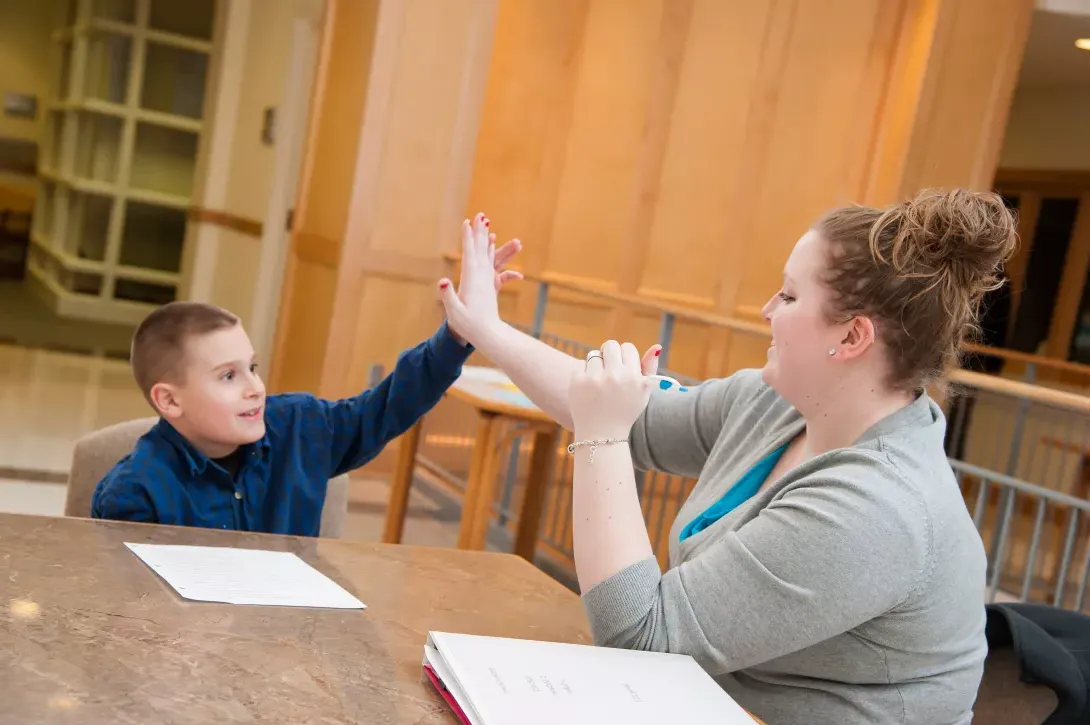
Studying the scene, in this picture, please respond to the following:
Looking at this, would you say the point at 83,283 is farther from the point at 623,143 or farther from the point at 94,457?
the point at 94,457

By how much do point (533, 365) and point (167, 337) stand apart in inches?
23.9

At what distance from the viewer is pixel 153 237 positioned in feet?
26.9

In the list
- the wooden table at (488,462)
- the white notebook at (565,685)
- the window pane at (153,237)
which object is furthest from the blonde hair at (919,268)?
the window pane at (153,237)

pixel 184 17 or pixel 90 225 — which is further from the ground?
pixel 184 17

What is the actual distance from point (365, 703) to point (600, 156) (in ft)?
17.1

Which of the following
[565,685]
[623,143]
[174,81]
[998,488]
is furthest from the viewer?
[174,81]

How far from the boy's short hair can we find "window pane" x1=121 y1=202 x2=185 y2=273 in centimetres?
659

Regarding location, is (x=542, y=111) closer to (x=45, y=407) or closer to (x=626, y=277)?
(x=626, y=277)

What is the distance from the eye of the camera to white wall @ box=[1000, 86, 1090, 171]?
8.13 meters

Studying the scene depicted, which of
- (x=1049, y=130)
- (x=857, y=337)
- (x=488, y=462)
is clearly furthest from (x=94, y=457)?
(x=1049, y=130)

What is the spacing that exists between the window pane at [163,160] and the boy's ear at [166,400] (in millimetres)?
6550

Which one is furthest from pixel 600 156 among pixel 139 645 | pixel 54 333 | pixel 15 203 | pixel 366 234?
pixel 15 203

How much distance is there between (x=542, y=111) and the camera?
5707 mm

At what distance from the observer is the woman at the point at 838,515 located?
1.12 meters
